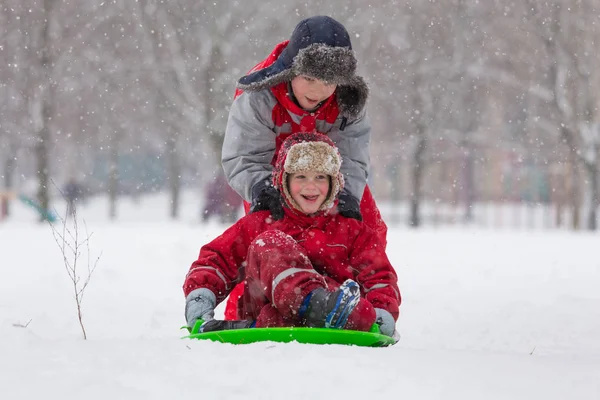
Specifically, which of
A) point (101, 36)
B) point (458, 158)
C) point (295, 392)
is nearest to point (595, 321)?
point (295, 392)

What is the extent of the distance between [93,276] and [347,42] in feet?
14.2

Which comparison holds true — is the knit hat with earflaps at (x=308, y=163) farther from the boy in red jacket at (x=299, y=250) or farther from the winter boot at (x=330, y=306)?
the winter boot at (x=330, y=306)

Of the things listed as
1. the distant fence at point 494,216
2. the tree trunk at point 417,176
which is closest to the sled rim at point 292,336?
the tree trunk at point 417,176

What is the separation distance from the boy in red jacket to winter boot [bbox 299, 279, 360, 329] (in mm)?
219

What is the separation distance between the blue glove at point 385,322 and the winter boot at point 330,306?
0.34 metres

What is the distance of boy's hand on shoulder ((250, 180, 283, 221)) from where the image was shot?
152 inches

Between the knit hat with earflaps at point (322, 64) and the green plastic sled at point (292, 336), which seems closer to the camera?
the green plastic sled at point (292, 336)

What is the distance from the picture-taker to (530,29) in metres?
16.2

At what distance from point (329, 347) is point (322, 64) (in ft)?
5.20

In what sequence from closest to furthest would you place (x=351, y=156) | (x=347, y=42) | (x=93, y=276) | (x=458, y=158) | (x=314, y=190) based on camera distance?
1. (x=314, y=190)
2. (x=347, y=42)
3. (x=351, y=156)
4. (x=93, y=276)
5. (x=458, y=158)

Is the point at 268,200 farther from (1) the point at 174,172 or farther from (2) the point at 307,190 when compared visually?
(1) the point at 174,172

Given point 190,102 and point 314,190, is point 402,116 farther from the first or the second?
point 314,190

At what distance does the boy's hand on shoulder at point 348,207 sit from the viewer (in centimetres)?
390

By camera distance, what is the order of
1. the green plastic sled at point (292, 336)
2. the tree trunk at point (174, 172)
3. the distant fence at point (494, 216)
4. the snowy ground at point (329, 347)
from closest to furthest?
the snowy ground at point (329, 347) < the green plastic sled at point (292, 336) < the tree trunk at point (174, 172) < the distant fence at point (494, 216)
